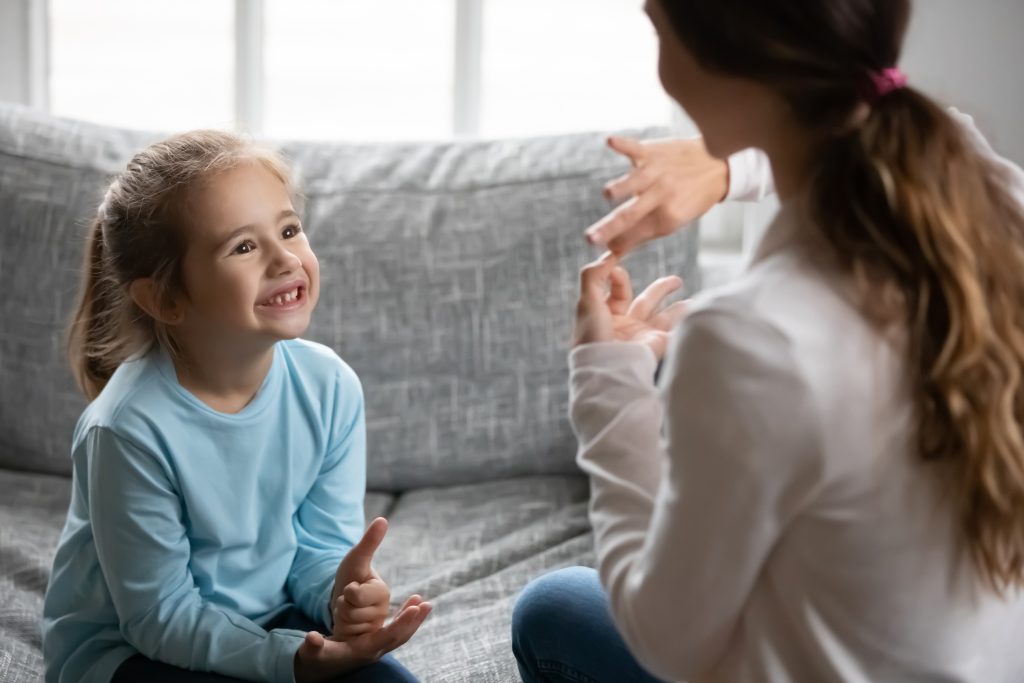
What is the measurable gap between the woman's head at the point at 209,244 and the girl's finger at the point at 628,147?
0.36 metres

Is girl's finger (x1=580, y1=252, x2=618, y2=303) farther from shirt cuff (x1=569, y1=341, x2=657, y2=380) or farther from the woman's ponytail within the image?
the woman's ponytail

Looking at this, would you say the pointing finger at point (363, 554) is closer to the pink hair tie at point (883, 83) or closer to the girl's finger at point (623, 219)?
the girl's finger at point (623, 219)

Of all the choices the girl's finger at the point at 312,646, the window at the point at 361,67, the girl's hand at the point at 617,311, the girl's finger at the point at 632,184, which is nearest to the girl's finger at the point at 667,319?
the girl's hand at the point at 617,311

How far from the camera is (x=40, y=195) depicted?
2070mm

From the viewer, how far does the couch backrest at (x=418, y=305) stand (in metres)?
2.06

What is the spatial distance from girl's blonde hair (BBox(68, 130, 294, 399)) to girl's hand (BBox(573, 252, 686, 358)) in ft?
1.52

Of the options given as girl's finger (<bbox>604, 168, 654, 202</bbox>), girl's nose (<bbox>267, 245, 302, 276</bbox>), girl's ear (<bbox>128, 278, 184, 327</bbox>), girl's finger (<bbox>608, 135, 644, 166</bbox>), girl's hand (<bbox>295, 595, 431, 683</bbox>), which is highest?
girl's finger (<bbox>608, 135, 644, 166</bbox>)

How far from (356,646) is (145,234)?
0.49 m

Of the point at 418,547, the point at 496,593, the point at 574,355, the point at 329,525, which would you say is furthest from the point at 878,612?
the point at 418,547

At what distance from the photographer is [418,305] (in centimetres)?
207

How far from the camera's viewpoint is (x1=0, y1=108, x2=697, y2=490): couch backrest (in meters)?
2.06

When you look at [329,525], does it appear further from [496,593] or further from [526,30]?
[526,30]

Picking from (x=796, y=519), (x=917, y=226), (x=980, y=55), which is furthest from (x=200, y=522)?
(x=980, y=55)

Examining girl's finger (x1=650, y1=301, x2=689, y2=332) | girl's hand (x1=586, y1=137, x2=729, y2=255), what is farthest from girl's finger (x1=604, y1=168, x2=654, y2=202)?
girl's finger (x1=650, y1=301, x2=689, y2=332)
